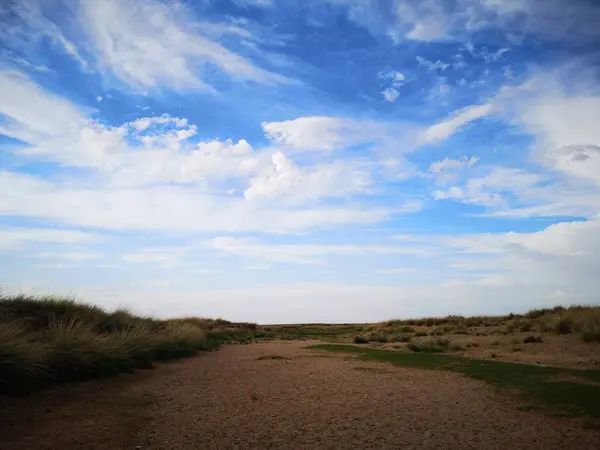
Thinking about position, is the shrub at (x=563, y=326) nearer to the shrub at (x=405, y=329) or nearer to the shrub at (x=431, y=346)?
the shrub at (x=431, y=346)

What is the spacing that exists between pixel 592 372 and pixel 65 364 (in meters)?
14.1

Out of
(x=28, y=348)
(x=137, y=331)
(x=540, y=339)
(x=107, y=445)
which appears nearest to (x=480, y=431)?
(x=107, y=445)

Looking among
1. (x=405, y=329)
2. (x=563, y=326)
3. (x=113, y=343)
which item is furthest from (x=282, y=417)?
(x=405, y=329)

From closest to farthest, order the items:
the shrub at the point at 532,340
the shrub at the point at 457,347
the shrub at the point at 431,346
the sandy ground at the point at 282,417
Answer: the sandy ground at the point at 282,417
the shrub at the point at 532,340
the shrub at the point at 431,346
the shrub at the point at 457,347

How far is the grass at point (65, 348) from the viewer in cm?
937

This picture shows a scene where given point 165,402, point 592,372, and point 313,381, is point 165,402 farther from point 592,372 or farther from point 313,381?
point 592,372

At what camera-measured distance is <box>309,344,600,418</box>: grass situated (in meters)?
9.06

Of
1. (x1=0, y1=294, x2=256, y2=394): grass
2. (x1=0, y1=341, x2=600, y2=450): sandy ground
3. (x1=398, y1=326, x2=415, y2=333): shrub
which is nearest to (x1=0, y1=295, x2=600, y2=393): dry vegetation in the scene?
(x1=0, y1=294, x2=256, y2=394): grass

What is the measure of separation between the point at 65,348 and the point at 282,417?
643cm

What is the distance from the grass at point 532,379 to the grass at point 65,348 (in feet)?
28.2

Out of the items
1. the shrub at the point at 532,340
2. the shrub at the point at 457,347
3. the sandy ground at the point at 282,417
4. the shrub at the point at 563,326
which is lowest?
the sandy ground at the point at 282,417

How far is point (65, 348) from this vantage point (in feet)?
38.3

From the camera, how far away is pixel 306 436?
7.29 m

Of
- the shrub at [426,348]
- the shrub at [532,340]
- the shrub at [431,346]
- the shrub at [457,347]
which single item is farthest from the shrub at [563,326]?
the shrub at [426,348]
